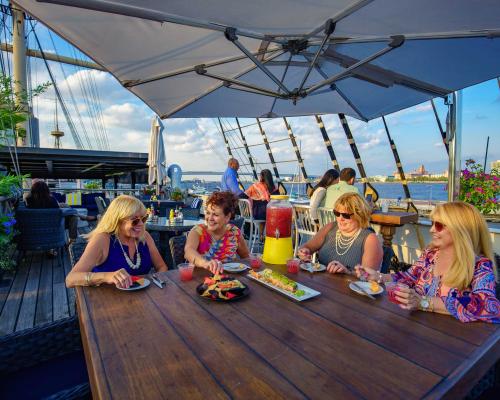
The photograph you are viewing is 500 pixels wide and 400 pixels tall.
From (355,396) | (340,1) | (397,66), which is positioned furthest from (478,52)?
(355,396)

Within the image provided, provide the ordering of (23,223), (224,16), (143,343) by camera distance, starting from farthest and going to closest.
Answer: (23,223), (224,16), (143,343)

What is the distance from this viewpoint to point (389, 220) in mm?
3359

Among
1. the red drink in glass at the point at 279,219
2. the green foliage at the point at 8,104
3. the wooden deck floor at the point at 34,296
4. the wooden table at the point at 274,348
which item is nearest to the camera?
the wooden table at the point at 274,348

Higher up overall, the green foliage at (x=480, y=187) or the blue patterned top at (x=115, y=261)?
the green foliage at (x=480, y=187)

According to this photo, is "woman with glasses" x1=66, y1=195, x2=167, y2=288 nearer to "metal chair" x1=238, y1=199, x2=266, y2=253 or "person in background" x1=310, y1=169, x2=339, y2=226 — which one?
"person in background" x1=310, y1=169, x2=339, y2=226

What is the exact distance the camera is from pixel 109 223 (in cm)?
173

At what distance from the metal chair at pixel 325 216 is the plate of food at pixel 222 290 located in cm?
270

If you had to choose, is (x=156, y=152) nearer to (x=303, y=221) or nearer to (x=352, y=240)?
(x=303, y=221)

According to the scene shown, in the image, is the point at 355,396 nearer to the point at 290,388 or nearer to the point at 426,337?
the point at 290,388

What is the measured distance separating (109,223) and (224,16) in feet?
5.47

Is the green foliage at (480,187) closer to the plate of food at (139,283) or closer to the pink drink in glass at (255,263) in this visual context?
the pink drink in glass at (255,263)

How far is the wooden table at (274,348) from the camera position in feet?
2.41

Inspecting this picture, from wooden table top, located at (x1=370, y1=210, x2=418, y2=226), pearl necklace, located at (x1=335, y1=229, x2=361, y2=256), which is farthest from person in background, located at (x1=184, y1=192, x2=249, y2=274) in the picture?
wooden table top, located at (x1=370, y1=210, x2=418, y2=226)

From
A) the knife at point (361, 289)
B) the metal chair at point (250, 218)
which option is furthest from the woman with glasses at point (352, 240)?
the metal chair at point (250, 218)
